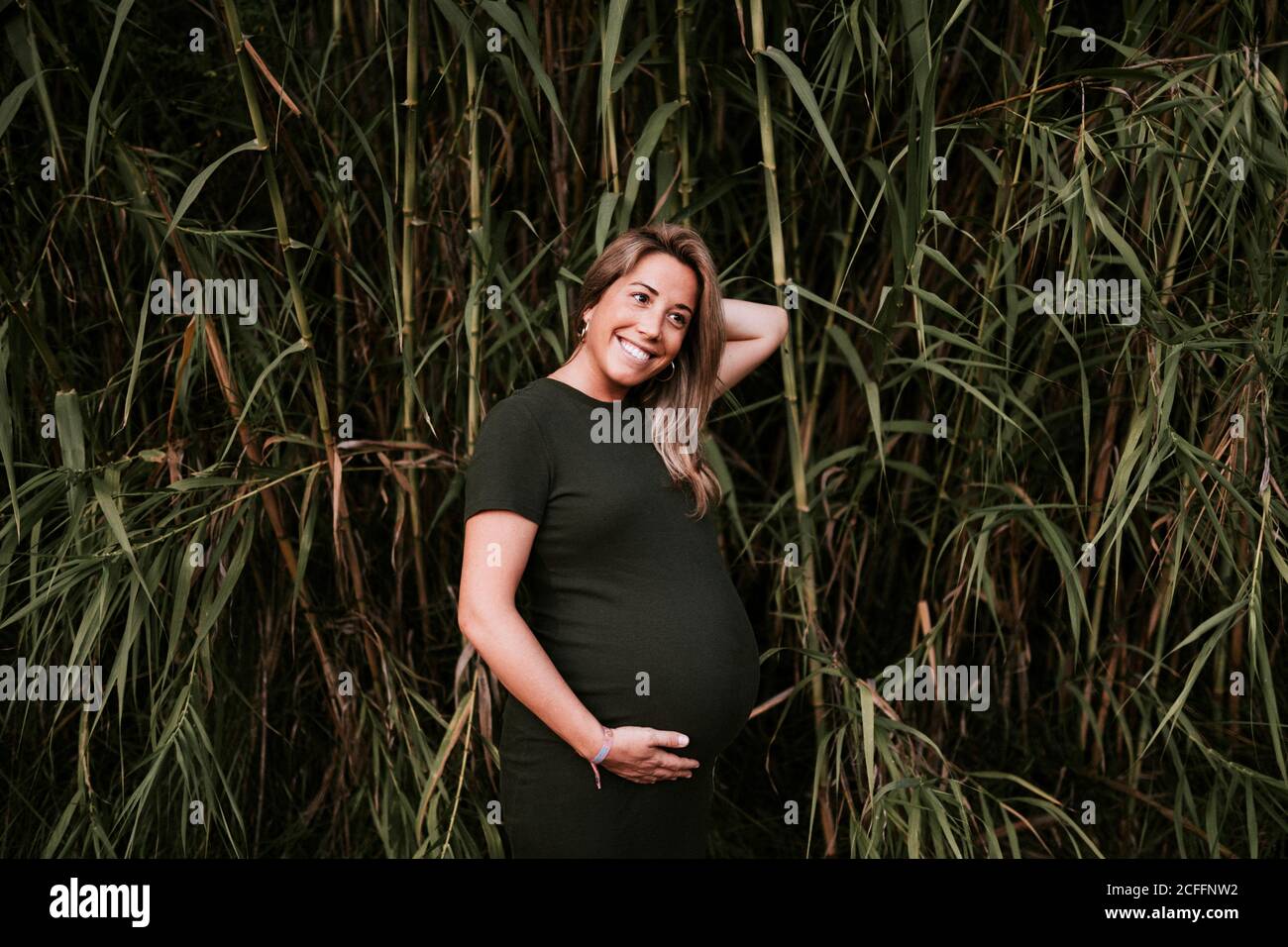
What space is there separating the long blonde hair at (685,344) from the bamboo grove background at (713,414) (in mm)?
227

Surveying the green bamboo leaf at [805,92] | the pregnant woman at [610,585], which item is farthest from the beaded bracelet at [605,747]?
the green bamboo leaf at [805,92]

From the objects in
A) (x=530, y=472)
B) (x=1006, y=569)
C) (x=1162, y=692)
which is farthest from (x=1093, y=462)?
(x=530, y=472)

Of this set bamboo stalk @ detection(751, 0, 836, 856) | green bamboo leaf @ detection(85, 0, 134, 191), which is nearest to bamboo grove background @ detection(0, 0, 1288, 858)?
bamboo stalk @ detection(751, 0, 836, 856)

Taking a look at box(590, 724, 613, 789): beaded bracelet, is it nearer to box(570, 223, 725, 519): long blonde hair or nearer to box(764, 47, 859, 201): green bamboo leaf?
box(570, 223, 725, 519): long blonde hair

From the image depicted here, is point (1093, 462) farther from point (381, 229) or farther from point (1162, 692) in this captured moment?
point (381, 229)

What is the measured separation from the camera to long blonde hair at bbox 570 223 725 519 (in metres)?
1.22

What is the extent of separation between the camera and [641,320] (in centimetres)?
118

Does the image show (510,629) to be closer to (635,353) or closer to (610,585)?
(610,585)

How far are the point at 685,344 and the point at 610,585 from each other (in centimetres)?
29

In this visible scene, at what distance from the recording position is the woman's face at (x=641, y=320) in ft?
3.88

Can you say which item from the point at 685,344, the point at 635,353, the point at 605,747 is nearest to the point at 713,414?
the point at 685,344

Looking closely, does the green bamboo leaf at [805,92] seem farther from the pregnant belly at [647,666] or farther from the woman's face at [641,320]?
the pregnant belly at [647,666]

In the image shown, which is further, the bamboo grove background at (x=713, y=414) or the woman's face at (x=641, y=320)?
the bamboo grove background at (x=713, y=414)
